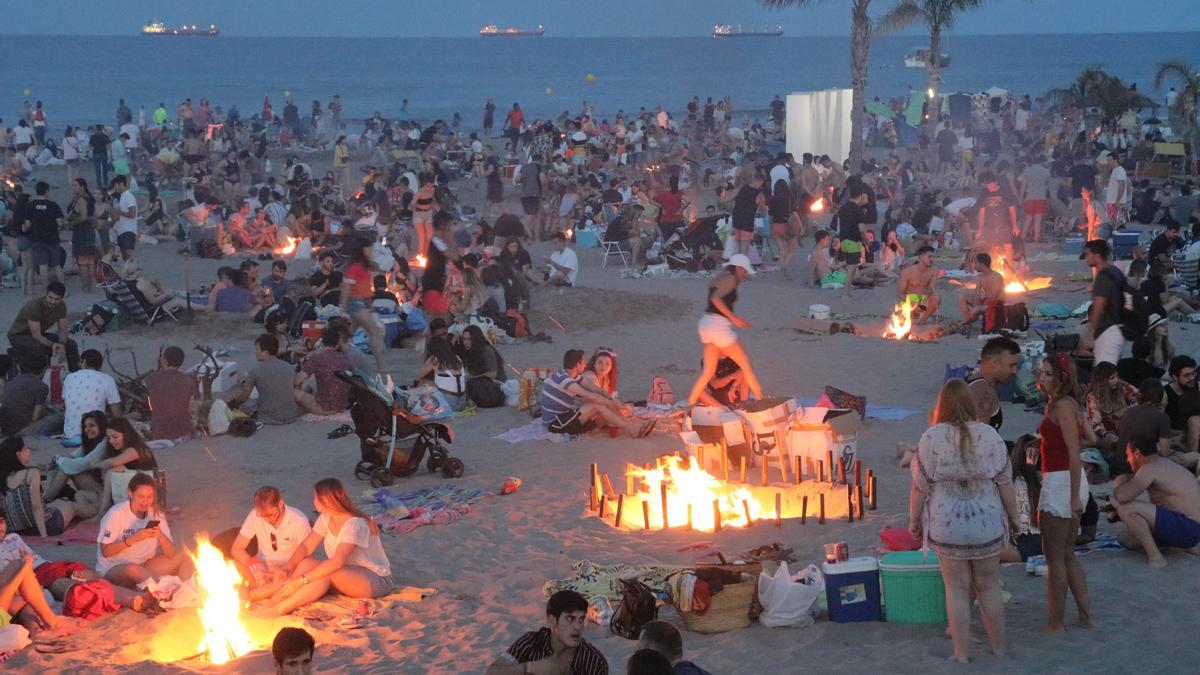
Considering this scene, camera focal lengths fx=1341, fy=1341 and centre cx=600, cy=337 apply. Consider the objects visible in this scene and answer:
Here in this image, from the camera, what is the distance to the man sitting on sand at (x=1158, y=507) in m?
7.20

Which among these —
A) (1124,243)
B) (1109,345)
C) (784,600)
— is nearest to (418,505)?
(784,600)

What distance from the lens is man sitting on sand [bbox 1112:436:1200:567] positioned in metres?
7.20

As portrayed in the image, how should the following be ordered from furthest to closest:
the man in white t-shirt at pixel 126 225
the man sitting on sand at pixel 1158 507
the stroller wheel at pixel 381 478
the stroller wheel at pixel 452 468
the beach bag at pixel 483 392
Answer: the man in white t-shirt at pixel 126 225
the beach bag at pixel 483 392
the stroller wheel at pixel 452 468
the stroller wheel at pixel 381 478
the man sitting on sand at pixel 1158 507

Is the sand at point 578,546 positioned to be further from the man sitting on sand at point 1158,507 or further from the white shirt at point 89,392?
the white shirt at point 89,392

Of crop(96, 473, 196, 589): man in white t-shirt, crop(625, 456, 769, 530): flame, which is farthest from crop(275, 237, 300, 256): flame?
crop(96, 473, 196, 589): man in white t-shirt

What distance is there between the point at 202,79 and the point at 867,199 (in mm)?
94625

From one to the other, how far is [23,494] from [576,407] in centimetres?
413

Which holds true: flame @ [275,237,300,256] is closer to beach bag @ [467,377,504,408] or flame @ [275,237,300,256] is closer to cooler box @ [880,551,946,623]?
beach bag @ [467,377,504,408]

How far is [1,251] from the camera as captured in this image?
749 inches

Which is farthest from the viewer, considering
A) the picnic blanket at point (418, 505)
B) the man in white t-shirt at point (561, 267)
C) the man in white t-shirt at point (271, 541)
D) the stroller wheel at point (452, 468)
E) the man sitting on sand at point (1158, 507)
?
the man in white t-shirt at point (561, 267)

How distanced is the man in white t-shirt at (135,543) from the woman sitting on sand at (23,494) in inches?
40.3

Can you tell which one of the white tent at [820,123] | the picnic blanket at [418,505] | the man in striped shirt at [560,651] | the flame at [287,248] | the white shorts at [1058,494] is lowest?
the picnic blanket at [418,505]

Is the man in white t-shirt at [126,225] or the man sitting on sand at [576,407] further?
the man in white t-shirt at [126,225]

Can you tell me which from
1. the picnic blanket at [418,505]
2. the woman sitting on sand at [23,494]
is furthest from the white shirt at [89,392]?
the picnic blanket at [418,505]
